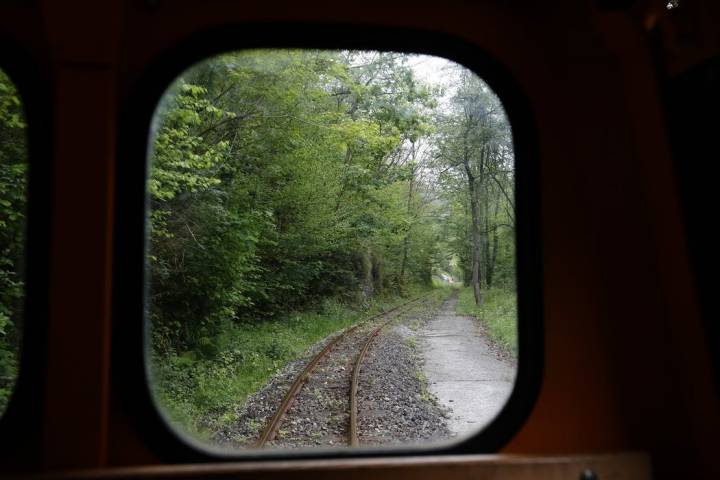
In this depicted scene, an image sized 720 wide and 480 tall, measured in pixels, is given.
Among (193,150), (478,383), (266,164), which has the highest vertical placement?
(266,164)

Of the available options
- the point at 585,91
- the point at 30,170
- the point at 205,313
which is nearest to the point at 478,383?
the point at 205,313

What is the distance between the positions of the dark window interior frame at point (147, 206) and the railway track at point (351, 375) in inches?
107

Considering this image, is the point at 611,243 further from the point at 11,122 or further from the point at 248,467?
the point at 11,122

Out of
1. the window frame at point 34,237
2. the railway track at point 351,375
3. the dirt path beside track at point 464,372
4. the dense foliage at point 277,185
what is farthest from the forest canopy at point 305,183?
the window frame at point 34,237

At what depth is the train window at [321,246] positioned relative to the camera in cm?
513

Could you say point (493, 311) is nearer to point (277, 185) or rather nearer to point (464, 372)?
point (464, 372)

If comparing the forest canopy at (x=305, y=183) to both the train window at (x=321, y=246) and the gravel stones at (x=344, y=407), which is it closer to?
the train window at (x=321, y=246)

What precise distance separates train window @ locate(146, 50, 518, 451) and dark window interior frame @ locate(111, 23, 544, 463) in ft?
0.41

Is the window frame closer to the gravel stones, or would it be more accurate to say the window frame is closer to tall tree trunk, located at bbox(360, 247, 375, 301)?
the gravel stones

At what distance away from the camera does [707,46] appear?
59.8 inches

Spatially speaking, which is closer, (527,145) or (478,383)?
(527,145)

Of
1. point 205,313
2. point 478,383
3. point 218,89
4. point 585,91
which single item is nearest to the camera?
point 585,91

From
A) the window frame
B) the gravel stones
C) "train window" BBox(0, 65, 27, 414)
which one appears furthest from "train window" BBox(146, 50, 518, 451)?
"train window" BBox(0, 65, 27, 414)

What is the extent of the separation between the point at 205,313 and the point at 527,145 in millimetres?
6526
